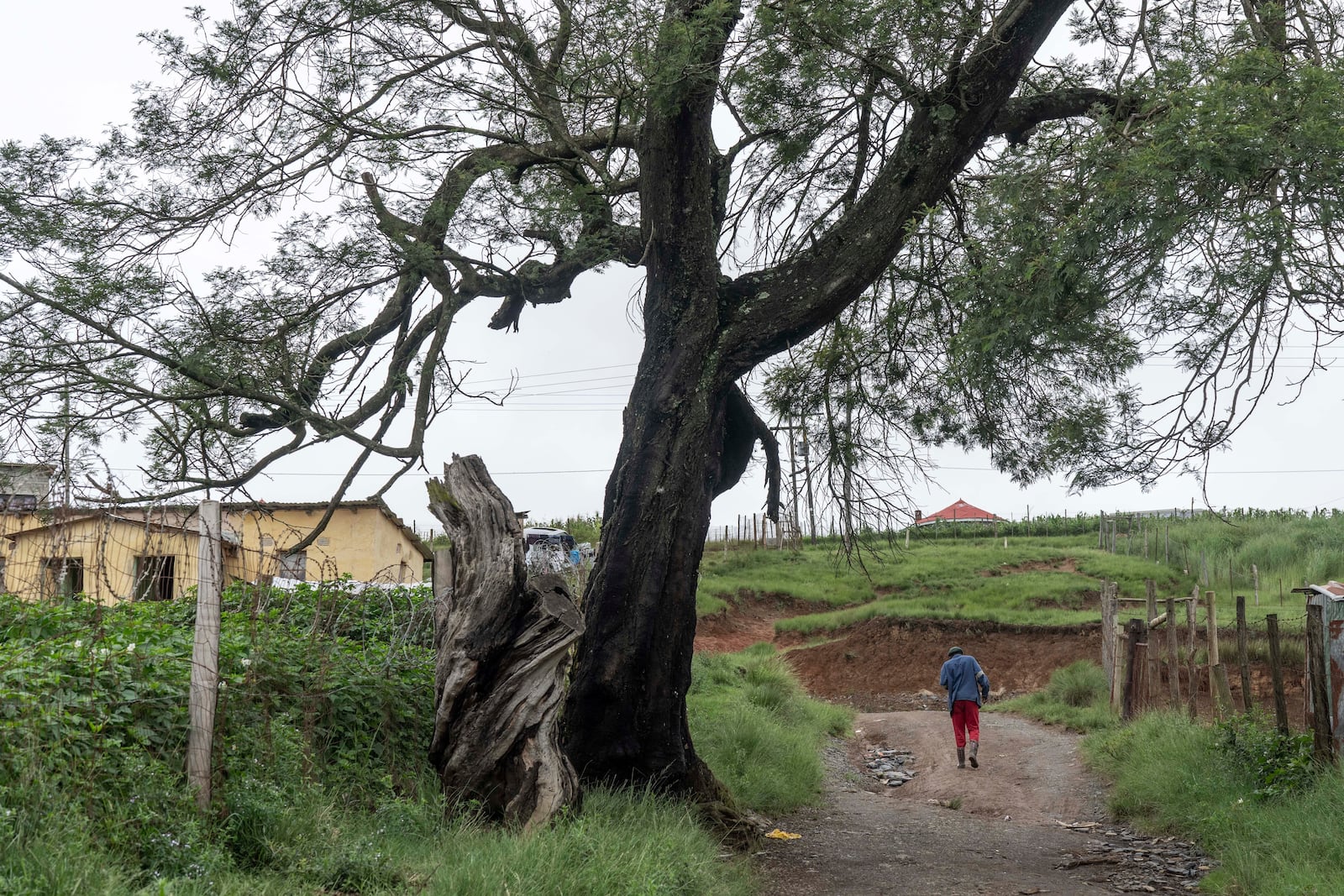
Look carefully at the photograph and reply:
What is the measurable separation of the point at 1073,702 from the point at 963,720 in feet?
22.5

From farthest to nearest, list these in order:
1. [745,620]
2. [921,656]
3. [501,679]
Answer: [745,620] → [921,656] → [501,679]

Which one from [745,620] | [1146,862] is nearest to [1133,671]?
[1146,862]

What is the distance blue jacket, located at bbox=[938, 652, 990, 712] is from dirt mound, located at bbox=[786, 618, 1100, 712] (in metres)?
10.6

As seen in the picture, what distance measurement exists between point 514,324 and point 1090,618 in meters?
22.4

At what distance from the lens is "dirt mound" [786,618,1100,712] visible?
26953 mm

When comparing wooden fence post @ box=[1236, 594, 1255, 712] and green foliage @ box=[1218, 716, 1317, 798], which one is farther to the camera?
wooden fence post @ box=[1236, 594, 1255, 712]

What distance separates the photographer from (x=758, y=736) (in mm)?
12008

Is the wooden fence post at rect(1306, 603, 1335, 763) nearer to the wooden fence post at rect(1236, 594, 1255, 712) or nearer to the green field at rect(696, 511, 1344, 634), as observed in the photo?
the wooden fence post at rect(1236, 594, 1255, 712)

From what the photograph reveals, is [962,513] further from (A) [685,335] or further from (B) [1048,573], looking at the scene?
(A) [685,335]

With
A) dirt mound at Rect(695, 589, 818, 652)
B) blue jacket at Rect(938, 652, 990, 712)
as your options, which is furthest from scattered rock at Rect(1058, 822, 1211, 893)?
dirt mound at Rect(695, 589, 818, 652)

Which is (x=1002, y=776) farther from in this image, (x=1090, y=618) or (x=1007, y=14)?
(x=1090, y=618)

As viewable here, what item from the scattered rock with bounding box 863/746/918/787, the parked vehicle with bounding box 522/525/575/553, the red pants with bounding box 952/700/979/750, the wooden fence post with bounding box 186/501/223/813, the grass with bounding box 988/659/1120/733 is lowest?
the scattered rock with bounding box 863/746/918/787

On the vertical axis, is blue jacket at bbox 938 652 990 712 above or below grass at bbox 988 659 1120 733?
above

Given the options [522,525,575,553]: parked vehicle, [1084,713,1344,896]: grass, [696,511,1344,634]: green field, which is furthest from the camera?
[522,525,575,553]: parked vehicle
